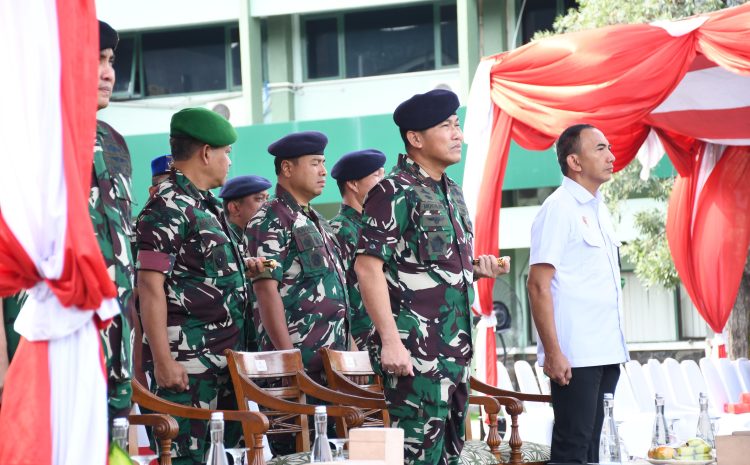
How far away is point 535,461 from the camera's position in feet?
16.1

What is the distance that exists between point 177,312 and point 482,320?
174 inches

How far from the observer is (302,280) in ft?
16.2

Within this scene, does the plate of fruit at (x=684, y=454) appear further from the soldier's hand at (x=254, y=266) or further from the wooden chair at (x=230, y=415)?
the soldier's hand at (x=254, y=266)

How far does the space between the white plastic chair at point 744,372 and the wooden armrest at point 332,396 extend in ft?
17.9

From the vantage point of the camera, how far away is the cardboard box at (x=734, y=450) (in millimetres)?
2840

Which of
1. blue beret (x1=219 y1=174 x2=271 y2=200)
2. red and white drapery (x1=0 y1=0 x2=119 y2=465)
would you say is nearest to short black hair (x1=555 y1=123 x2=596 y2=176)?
blue beret (x1=219 y1=174 x2=271 y2=200)

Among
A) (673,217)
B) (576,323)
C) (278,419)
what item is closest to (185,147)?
(278,419)

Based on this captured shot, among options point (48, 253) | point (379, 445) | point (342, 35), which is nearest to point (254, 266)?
point (48, 253)

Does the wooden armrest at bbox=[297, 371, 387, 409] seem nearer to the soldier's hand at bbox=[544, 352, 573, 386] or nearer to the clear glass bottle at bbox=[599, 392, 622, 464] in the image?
the soldier's hand at bbox=[544, 352, 573, 386]

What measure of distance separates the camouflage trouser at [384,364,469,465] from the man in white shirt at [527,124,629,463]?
647 mm

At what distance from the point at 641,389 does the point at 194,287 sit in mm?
6059

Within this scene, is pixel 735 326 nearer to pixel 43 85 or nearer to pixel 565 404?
pixel 565 404

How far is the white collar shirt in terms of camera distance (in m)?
4.51

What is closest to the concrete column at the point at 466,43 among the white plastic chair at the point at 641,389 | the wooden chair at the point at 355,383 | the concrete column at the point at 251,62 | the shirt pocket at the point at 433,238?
the concrete column at the point at 251,62
